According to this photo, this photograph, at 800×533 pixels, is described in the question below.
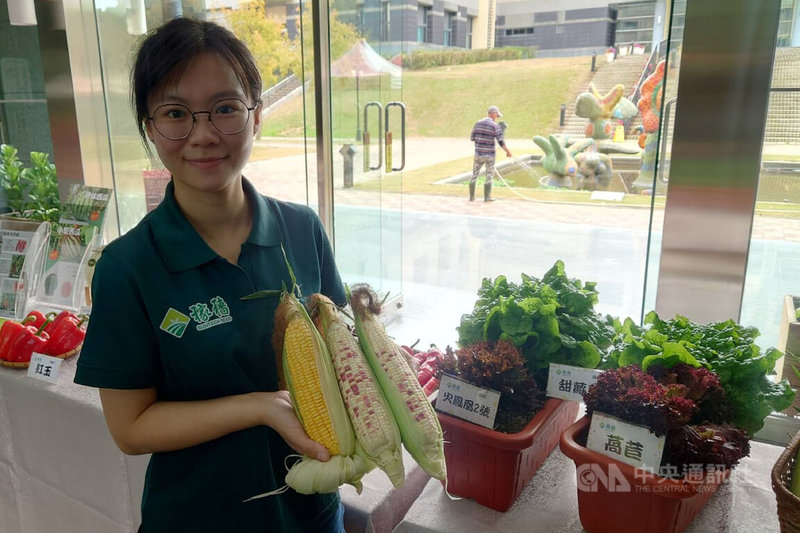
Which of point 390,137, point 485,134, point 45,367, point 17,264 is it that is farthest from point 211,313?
point 485,134

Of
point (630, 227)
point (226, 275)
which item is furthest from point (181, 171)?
point (630, 227)

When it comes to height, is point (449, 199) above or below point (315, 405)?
below

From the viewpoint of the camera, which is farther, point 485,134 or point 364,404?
point 485,134

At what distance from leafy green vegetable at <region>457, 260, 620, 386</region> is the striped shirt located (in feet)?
25.6

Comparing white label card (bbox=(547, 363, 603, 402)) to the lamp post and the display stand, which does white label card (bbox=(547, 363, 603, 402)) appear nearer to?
the display stand

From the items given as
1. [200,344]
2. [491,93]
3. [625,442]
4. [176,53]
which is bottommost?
[625,442]

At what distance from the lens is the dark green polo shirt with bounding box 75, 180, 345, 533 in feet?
3.03

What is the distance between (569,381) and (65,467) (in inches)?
62.6

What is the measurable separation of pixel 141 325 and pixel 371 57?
3067 millimetres

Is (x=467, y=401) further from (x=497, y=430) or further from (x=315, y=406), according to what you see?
(x=315, y=406)

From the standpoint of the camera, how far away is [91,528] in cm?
181

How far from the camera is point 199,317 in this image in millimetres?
963

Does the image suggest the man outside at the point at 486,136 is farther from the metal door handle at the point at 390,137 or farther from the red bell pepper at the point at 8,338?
the red bell pepper at the point at 8,338

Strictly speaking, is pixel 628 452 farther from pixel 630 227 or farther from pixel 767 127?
pixel 630 227
